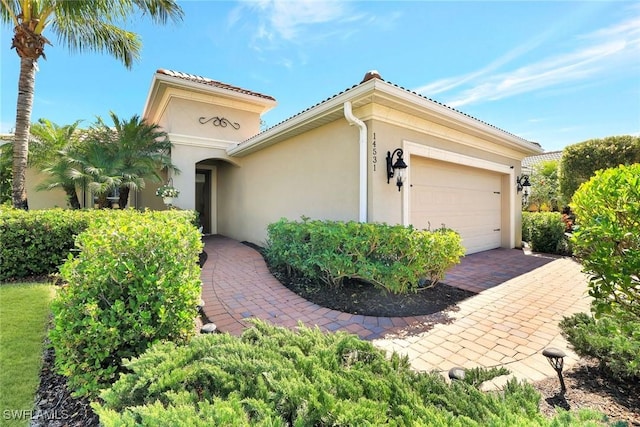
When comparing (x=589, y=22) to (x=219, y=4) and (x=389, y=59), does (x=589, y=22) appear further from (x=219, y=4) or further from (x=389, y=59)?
(x=219, y=4)

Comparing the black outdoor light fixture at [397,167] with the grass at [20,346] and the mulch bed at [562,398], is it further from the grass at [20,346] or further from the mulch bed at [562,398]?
the grass at [20,346]

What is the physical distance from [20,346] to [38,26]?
8.97 m

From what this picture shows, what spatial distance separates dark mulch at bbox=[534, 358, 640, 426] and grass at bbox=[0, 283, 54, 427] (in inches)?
169

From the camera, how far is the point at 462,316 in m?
4.20

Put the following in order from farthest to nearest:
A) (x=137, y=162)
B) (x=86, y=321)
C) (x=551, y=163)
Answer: (x=551, y=163) → (x=137, y=162) → (x=86, y=321)

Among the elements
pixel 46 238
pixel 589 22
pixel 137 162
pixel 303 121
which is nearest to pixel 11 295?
pixel 46 238

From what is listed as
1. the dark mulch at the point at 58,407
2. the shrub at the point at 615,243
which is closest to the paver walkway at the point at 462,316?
the shrub at the point at 615,243

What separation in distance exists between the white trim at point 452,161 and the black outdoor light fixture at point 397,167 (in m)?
0.33

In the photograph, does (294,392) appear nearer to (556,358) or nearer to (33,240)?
(556,358)

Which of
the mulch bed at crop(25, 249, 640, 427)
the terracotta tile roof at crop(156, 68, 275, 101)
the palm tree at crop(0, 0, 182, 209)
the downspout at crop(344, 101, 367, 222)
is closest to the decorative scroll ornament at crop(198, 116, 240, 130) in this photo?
the terracotta tile roof at crop(156, 68, 275, 101)

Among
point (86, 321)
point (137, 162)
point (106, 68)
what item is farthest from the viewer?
point (106, 68)

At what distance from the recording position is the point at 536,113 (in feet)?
30.2

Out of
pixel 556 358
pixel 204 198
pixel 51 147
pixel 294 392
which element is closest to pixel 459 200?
pixel 556 358

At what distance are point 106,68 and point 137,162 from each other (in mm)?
4121
